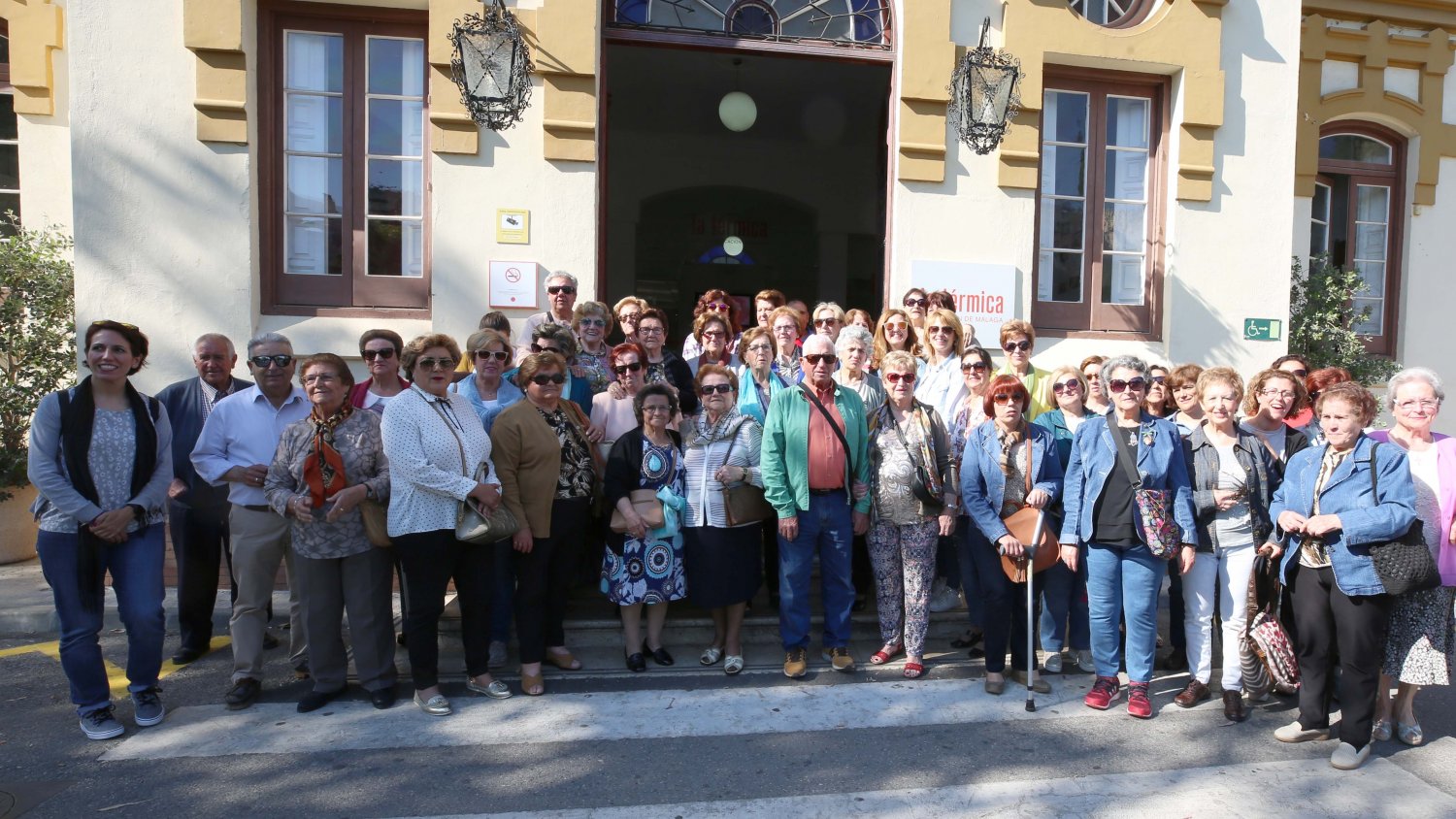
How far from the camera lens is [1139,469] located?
4469mm

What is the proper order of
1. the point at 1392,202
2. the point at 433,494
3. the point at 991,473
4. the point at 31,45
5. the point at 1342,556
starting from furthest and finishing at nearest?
the point at 1392,202 → the point at 31,45 → the point at 991,473 → the point at 433,494 → the point at 1342,556

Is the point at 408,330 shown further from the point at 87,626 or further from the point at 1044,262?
the point at 1044,262

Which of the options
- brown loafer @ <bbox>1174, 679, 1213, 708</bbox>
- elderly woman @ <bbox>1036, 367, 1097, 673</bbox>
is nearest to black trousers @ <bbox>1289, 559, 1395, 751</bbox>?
brown loafer @ <bbox>1174, 679, 1213, 708</bbox>

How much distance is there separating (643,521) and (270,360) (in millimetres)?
2087

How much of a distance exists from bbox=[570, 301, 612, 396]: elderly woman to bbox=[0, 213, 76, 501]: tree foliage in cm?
425

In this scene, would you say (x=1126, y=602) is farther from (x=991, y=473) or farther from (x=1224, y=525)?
(x=991, y=473)

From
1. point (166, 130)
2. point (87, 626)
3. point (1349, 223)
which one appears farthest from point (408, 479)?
point (1349, 223)

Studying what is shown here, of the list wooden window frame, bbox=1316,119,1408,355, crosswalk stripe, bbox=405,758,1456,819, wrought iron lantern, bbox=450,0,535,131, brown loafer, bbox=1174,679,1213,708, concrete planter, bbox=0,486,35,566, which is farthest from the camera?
wooden window frame, bbox=1316,119,1408,355

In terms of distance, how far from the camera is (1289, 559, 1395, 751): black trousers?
4039 millimetres

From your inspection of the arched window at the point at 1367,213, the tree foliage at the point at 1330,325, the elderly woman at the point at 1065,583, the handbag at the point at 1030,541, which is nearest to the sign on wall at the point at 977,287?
the elderly woman at the point at 1065,583

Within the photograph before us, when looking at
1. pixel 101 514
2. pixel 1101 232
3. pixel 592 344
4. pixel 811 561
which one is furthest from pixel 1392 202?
pixel 101 514

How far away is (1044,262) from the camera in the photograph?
26.2 ft

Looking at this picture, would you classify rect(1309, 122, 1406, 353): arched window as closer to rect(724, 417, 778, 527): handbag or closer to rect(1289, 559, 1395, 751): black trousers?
rect(1289, 559, 1395, 751): black trousers

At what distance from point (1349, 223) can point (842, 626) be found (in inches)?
317
